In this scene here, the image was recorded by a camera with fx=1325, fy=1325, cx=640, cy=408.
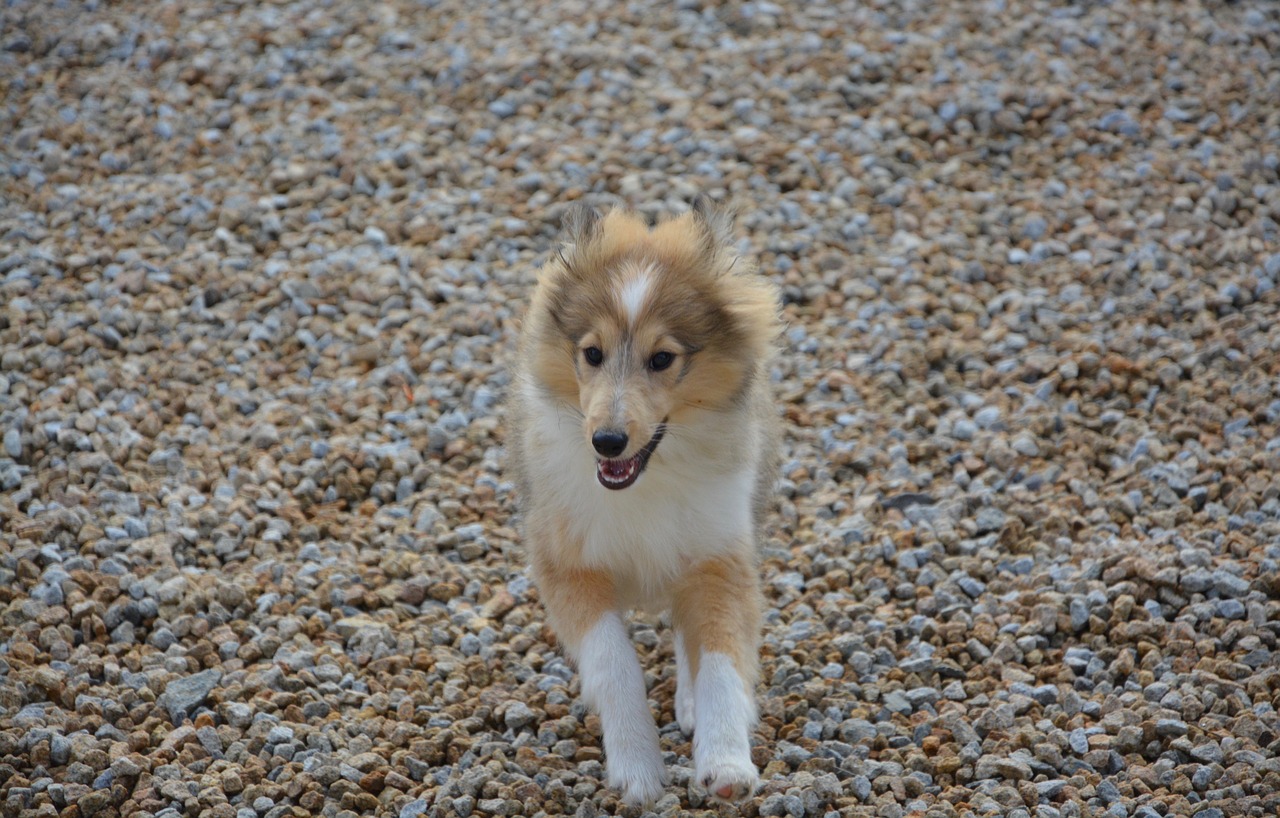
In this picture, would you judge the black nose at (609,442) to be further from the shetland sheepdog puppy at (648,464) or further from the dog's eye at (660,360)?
the dog's eye at (660,360)

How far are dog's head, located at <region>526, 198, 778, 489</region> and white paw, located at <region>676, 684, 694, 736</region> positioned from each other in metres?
1.02

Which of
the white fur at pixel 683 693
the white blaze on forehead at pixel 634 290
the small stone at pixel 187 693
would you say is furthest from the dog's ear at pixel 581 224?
the small stone at pixel 187 693

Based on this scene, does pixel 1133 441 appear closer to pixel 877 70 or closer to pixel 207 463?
pixel 877 70

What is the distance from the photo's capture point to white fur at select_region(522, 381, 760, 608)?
15.3ft

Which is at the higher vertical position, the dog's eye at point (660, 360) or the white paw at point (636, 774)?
the dog's eye at point (660, 360)

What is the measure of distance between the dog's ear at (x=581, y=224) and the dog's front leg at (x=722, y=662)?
4.18ft

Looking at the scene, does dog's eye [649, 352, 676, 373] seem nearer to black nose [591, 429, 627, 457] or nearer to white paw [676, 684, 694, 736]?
black nose [591, 429, 627, 457]

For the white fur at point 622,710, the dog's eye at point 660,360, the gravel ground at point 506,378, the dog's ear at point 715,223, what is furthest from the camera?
the dog's ear at point 715,223

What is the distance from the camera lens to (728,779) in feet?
13.4

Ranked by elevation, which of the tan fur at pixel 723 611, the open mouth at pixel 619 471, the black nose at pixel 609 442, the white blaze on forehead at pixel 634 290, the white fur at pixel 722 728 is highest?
the white blaze on forehead at pixel 634 290

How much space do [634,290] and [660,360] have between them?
0.85ft

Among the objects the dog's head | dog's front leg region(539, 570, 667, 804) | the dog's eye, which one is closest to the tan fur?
dog's front leg region(539, 570, 667, 804)

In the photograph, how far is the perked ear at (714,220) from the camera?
484 centimetres

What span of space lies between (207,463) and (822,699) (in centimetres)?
294
